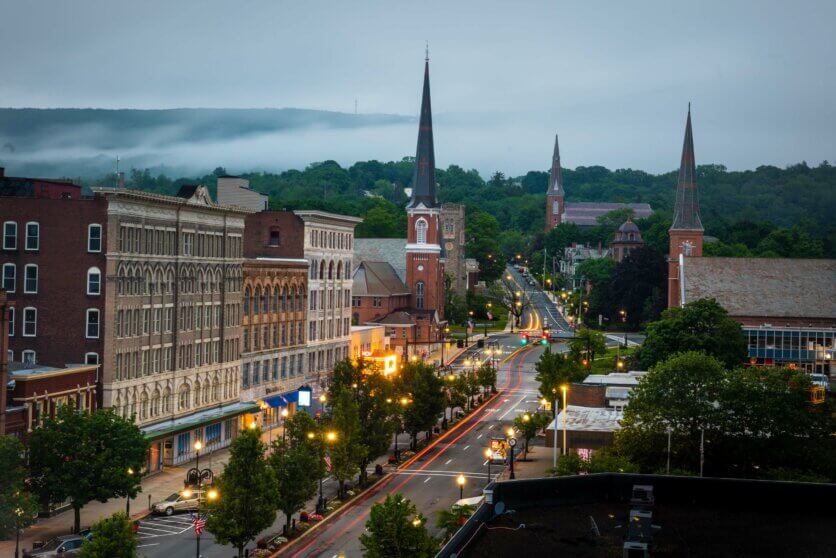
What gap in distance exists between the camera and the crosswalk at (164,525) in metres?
63.9

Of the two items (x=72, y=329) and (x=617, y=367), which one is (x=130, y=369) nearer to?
(x=72, y=329)

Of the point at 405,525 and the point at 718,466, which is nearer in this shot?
the point at 405,525

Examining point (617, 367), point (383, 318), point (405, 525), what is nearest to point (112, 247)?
point (405, 525)

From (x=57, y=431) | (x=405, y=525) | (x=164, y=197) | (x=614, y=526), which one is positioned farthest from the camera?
(x=164, y=197)

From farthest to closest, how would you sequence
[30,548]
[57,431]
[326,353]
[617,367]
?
[617,367]
[326,353]
[57,431]
[30,548]

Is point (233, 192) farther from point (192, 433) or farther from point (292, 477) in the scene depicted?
point (292, 477)

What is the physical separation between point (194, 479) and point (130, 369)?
7.98 metres

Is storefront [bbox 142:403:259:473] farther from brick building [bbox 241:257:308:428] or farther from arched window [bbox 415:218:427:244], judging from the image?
arched window [bbox 415:218:427:244]

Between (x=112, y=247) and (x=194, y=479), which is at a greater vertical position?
(x=112, y=247)

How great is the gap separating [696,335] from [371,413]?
154 ft

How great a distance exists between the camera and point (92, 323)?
76.6 m

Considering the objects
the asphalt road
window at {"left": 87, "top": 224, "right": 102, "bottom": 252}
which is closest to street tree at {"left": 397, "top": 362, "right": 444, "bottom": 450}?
the asphalt road

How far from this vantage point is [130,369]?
78.2m

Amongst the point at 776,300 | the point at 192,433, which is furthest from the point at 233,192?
the point at 776,300
